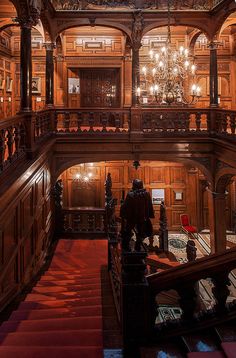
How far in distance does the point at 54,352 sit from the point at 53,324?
780mm

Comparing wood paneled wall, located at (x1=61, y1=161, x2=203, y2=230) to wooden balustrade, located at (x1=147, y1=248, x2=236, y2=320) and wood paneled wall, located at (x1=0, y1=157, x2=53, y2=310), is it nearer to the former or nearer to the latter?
wood paneled wall, located at (x1=0, y1=157, x2=53, y2=310)

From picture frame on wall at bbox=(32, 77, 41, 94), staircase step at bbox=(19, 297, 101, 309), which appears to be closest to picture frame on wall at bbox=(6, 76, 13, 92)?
picture frame on wall at bbox=(32, 77, 41, 94)

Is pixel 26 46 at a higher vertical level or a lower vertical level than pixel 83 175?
higher

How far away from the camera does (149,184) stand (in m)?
14.5

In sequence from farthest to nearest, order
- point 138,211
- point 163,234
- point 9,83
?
point 9,83 < point 163,234 < point 138,211

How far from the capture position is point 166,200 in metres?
14.7

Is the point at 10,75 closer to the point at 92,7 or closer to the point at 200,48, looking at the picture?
the point at 92,7

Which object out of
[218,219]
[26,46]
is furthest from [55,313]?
[218,219]

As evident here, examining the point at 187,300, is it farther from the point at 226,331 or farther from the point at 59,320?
the point at 59,320

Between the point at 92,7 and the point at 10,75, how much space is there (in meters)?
4.53

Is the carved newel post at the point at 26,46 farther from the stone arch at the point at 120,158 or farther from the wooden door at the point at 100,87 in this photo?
the wooden door at the point at 100,87

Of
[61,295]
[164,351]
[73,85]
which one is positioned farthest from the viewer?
[73,85]

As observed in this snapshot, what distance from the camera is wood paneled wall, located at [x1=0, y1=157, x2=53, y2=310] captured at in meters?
4.64

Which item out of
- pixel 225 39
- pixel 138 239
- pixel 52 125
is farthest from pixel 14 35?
pixel 138 239
